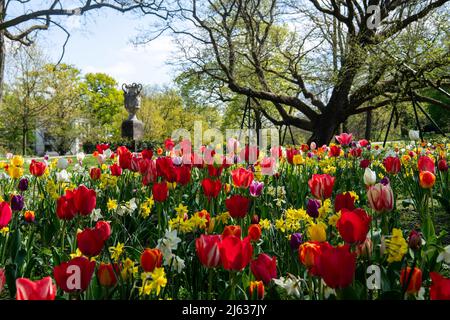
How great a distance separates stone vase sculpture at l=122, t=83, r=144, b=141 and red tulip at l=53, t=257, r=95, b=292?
1954 centimetres

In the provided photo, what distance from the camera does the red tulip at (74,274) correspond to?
103 cm

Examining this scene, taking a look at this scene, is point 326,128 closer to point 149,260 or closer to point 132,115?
point 132,115

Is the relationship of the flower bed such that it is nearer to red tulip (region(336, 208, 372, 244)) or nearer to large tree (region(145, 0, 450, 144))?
red tulip (region(336, 208, 372, 244))

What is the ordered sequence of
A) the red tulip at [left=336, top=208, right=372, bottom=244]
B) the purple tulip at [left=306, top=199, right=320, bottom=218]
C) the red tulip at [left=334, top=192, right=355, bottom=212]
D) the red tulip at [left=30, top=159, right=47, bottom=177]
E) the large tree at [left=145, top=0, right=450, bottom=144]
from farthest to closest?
the large tree at [left=145, top=0, right=450, bottom=144]
the red tulip at [left=30, top=159, right=47, bottom=177]
the purple tulip at [left=306, top=199, right=320, bottom=218]
the red tulip at [left=334, top=192, right=355, bottom=212]
the red tulip at [left=336, top=208, right=372, bottom=244]

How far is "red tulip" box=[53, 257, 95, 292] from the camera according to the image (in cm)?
103

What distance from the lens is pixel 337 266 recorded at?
0.98 meters

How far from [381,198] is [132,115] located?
21077 mm

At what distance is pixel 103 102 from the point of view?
148 ft

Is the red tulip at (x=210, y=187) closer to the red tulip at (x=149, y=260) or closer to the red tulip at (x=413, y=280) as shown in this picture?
the red tulip at (x=149, y=260)

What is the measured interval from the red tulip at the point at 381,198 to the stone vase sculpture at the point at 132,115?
19.2 m

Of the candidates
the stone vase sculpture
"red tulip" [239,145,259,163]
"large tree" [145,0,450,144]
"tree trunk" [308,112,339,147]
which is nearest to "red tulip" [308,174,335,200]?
"red tulip" [239,145,259,163]

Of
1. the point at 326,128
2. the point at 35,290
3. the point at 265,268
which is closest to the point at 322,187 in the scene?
the point at 265,268

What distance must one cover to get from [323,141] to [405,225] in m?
11.8
